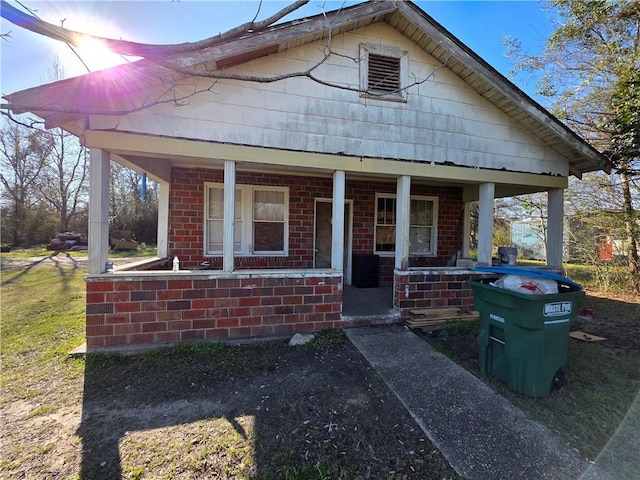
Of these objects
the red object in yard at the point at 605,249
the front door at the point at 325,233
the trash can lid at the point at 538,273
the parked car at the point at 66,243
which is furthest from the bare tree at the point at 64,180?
the red object in yard at the point at 605,249

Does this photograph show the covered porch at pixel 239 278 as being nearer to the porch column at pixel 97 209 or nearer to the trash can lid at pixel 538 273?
the porch column at pixel 97 209

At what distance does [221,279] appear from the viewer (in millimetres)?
4625

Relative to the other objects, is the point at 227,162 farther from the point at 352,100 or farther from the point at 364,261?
the point at 364,261

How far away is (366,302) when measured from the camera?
6.32m

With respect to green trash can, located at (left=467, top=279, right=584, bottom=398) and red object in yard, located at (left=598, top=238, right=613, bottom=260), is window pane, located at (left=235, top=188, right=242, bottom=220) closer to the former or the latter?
green trash can, located at (left=467, top=279, right=584, bottom=398)

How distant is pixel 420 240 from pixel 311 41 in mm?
5679

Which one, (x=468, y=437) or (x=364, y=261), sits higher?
(x=364, y=261)

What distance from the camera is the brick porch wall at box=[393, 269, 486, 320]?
5480mm

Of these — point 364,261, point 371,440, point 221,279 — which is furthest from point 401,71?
point 371,440

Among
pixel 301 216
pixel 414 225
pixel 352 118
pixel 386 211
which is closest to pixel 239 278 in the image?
pixel 301 216

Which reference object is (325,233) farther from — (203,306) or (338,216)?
(203,306)

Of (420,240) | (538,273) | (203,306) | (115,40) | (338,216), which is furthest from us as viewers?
(420,240)

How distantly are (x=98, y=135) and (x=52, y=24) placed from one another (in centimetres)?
208

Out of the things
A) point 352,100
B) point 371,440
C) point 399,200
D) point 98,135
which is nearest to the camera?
point 371,440
